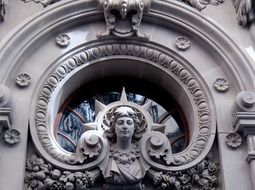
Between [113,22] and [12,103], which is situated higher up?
[113,22]

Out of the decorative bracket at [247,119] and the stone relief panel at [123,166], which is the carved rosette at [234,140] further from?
the stone relief panel at [123,166]

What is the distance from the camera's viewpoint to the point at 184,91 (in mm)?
9625

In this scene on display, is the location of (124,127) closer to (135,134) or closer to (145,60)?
(135,134)

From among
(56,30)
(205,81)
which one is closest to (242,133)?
(205,81)

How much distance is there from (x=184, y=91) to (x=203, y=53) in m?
0.79

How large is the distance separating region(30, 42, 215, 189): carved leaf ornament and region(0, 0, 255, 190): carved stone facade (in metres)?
0.02

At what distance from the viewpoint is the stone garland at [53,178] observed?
848 centimetres

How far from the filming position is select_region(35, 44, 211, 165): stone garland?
349 inches

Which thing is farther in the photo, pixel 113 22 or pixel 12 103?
pixel 113 22

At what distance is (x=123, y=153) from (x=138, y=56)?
2001 millimetres

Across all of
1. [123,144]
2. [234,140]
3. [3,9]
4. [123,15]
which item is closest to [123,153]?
[123,144]

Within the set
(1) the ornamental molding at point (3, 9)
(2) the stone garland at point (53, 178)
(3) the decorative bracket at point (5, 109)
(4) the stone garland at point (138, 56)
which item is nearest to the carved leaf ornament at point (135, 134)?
(4) the stone garland at point (138, 56)

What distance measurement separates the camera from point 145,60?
32.7 ft

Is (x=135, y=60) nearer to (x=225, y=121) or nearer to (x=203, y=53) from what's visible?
(x=203, y=53)
